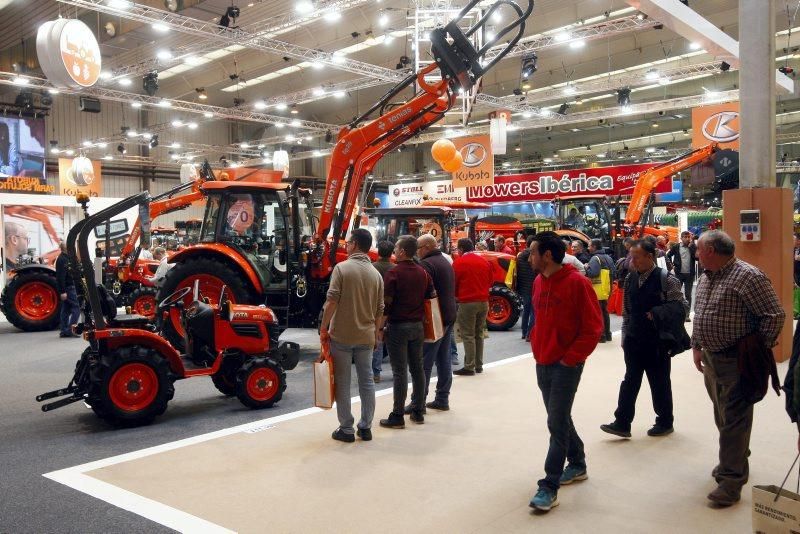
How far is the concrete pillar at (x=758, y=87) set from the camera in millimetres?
7121

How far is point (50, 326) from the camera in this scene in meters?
11.7

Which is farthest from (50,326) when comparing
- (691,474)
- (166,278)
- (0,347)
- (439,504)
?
(691,474)

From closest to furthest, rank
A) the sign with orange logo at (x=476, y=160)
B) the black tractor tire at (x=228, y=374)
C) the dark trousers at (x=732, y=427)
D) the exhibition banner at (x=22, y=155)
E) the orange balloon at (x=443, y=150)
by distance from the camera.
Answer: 1. the dark trousers at (x=732, y=427)
2. the black tractor tire at (x=228, y=374)
3. the orange balloon at (x=443, y=150)
4. the sign with orange logo at (x=476, y=160)
5. the exhibition banner at (x=22, y=155)

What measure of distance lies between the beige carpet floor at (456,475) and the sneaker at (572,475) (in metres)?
0.05

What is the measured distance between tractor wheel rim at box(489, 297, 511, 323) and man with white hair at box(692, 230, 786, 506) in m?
6.77

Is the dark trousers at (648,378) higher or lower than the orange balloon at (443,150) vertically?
lower

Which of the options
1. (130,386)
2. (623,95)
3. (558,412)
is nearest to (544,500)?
(558,412)

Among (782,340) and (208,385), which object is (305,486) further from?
(782,340)

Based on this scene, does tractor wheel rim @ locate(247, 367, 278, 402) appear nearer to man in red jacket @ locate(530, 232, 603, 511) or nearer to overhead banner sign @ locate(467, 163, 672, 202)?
man in red jacket @ locate(530, 232, 603, 511)

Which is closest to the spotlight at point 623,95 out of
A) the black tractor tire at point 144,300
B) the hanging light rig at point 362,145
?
the hanging light rig at point 362,145

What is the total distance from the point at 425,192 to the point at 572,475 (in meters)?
16.3

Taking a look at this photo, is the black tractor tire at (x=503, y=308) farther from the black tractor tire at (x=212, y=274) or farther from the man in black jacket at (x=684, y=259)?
the black tractor tire at (x=212, y=274)

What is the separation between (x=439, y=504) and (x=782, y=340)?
215 inches

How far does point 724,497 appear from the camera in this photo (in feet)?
12.1
